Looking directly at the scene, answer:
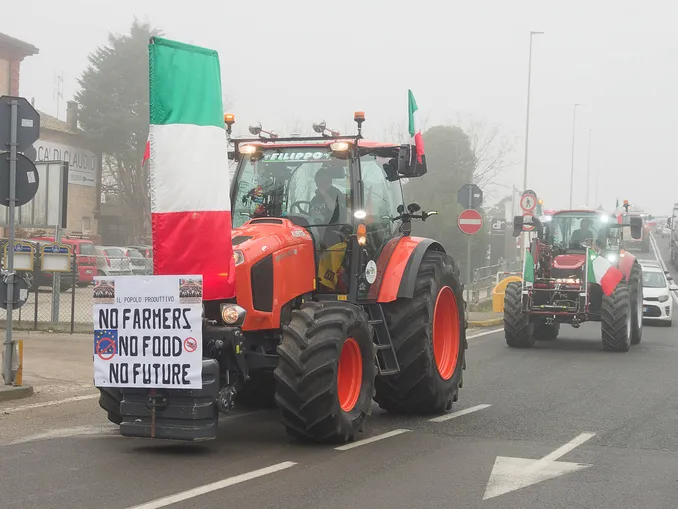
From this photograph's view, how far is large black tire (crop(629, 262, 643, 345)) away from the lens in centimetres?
1905

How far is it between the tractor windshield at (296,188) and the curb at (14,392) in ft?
10.4

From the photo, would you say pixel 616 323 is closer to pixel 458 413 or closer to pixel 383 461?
pixel 458 413

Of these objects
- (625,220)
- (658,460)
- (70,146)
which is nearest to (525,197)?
(625,220)

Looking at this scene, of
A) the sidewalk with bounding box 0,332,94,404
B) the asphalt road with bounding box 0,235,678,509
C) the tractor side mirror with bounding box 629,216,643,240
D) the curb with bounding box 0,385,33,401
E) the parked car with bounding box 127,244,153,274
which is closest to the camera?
the asphalt road with bounding box 0,235,678,509

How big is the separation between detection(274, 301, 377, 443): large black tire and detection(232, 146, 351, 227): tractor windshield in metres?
1.34

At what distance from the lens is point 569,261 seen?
18.2 m

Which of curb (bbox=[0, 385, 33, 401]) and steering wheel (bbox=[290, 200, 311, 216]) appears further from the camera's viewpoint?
curb (bbox=[0, 385, 33, 401])

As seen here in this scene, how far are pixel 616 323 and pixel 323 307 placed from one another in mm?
10382

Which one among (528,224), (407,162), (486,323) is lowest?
(486,323)

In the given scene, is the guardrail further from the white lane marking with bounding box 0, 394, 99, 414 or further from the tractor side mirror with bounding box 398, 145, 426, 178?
the tractor side mirror with bounding box 398, 145, 426, 178

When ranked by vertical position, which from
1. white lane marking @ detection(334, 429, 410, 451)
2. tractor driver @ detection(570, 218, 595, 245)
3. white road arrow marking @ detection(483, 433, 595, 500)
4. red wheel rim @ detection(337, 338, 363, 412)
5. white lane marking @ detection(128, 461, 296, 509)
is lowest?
white lane marking @ detection(334, 429, 410, 451)

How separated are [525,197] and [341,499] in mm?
19316

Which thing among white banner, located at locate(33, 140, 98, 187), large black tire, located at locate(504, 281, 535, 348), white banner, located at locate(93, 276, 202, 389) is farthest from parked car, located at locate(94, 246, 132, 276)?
white banner, located at locate(93, 276, 202, 389)

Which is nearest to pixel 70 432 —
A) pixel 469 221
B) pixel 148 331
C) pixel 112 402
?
pixel 112 402
